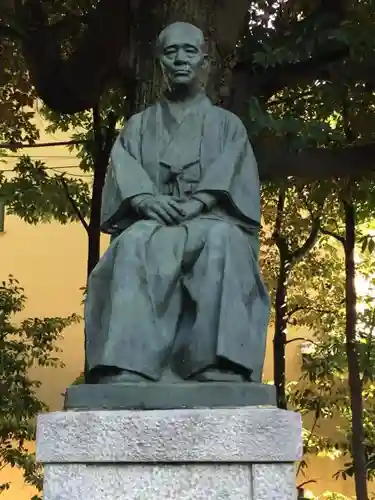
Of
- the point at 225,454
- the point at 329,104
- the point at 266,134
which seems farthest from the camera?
the point at 329,104

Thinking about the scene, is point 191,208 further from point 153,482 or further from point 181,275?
point 153,482

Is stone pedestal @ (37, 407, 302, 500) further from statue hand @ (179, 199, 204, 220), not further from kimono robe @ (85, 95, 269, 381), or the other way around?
statue hand @ (179, 199, 204, 220)

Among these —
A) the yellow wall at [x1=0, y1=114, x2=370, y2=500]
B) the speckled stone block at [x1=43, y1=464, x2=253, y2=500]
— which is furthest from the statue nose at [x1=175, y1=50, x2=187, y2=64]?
the yellow wall at [x1=0, y1=114, x2=370, y2=500]

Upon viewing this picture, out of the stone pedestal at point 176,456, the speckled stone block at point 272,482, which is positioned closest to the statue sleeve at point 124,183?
the stone pedestal at point 176,456

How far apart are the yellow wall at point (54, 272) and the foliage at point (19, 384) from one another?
2.28 m

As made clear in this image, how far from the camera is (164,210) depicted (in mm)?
3480

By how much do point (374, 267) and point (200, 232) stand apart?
6551mm

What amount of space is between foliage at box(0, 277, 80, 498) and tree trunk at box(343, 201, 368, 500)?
2930 millimetres

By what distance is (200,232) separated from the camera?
3373mm

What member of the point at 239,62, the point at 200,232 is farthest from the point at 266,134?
the point at 200,232

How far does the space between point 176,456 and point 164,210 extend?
104 cm

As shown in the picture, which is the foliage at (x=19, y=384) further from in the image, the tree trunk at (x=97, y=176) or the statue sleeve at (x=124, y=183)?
the statue sleeve at (x=124, y=183)

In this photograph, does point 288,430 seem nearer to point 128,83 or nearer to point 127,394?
point 127,394

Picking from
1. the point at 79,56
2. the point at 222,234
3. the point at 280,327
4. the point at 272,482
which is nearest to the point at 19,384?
the point at 280,327
